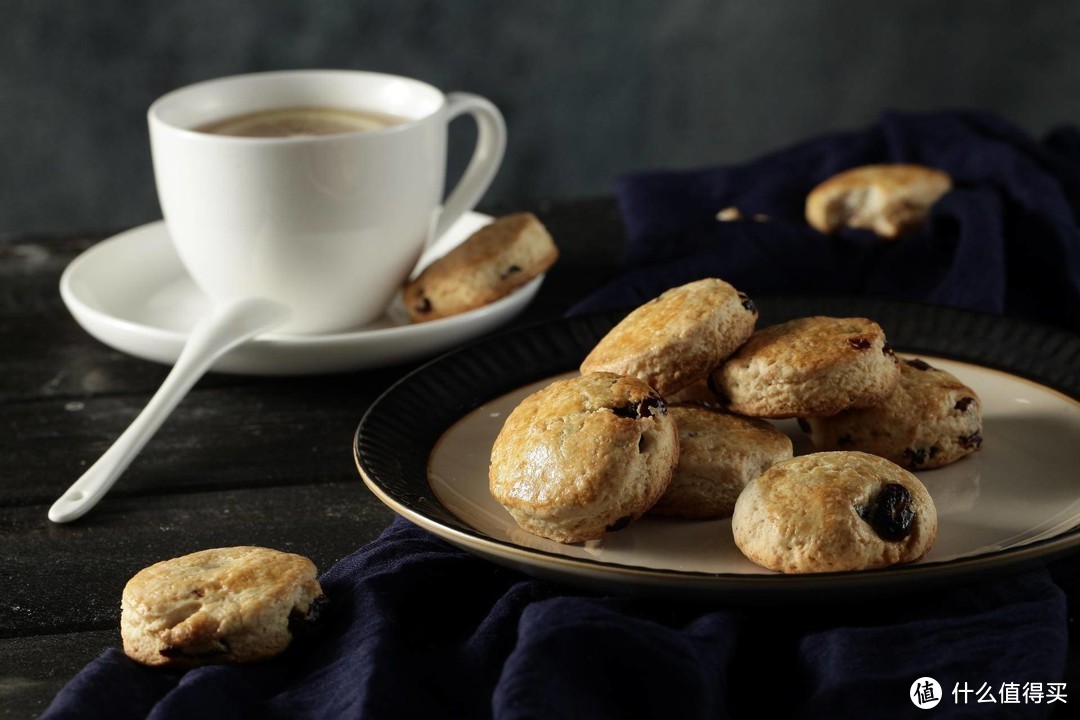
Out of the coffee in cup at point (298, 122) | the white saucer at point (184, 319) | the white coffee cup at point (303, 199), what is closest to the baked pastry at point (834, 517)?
the white saucer at point (184, 319)

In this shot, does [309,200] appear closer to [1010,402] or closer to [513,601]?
[513,601]

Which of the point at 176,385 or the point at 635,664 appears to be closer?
the point at 635,664

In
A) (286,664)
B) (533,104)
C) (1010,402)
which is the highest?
(1010,402)

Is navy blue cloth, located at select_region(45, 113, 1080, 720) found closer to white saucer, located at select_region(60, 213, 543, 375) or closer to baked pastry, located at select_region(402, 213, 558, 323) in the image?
white saucer, located at select_region(60, 213, 543, 375)

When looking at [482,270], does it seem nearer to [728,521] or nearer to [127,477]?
[127,477]

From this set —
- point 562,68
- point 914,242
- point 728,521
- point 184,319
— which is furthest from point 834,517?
point 562,68

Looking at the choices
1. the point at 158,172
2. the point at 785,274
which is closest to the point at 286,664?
the point at 158,172

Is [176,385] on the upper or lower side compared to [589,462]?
lower
